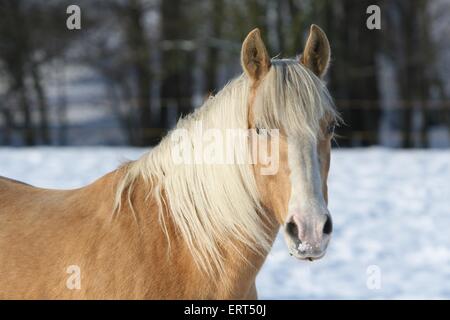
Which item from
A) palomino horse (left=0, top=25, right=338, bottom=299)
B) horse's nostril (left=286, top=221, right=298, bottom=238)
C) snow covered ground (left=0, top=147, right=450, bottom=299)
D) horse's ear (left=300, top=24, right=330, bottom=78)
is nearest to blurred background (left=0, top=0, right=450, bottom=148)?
snow covered ground (left=0, top=147, right=450, bottom=299)

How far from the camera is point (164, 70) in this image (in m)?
21.3

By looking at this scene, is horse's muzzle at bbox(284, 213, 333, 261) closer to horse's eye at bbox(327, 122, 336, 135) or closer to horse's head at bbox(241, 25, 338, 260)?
horse's head at bbox(241, 25, 338, 260)

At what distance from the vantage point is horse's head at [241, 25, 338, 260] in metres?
2.35

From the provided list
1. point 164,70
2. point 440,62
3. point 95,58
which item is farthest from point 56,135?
point 440,62

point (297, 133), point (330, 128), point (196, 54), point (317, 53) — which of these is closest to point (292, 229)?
point (297, 133)

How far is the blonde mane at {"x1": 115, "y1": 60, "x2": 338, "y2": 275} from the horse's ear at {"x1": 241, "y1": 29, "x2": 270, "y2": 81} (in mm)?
41

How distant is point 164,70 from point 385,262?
1564cm

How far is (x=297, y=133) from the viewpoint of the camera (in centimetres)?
251

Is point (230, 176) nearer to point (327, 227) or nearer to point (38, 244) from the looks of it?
point (327, 227)

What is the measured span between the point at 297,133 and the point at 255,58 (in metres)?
0.39

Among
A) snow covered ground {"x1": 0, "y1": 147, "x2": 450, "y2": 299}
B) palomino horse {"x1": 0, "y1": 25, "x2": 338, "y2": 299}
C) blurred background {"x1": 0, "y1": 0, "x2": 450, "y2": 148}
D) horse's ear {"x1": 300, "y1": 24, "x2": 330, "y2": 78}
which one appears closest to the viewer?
palomino horse {"x1": 0, "y1": 25, "x2": 338, "y2": 299}

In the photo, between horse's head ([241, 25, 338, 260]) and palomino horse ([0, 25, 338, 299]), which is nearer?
horse's head ([241, 25, 338, 260])

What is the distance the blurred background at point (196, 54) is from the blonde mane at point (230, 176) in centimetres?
1521
